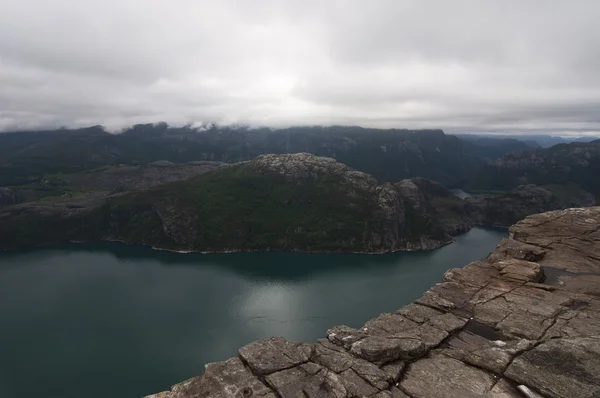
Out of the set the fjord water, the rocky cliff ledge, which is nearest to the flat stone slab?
the rocky cliff ledge

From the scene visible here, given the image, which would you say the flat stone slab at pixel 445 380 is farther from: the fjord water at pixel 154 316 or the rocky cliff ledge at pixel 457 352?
the fjord water at pixel 154 316

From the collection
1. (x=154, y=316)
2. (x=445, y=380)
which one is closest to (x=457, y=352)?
(x=445, y=380)

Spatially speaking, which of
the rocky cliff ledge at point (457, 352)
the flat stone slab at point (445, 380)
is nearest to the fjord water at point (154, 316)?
the rocky cliff ledge at point (457, 352)

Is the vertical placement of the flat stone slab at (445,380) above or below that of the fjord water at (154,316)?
above

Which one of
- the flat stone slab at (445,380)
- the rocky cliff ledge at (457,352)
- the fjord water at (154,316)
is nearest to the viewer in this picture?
the flat stone slab at (445,380)

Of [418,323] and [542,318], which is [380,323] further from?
[542,318]

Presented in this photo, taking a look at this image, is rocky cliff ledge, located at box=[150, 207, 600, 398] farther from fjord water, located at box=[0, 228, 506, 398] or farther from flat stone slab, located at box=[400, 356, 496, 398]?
fjord water, located at box=[0, 228, 506, 398]

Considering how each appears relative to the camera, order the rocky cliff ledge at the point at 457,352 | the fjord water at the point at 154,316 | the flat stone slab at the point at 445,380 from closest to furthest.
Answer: the flat stone slab at the point at 445,380, the rocky cliff ledge at the point at 457,352, the fjord water at the point at 154,316

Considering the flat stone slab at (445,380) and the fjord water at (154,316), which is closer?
the flat stone slab at (445,380)

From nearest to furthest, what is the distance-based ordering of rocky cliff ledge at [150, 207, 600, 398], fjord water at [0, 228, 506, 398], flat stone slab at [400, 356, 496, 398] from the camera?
1. flat stone slab at [400, 356, 496, 398]
2. rocky cliff ledge at [150, 207, 600, 398]
3. fjord water at [0, 228, 506, 398]
